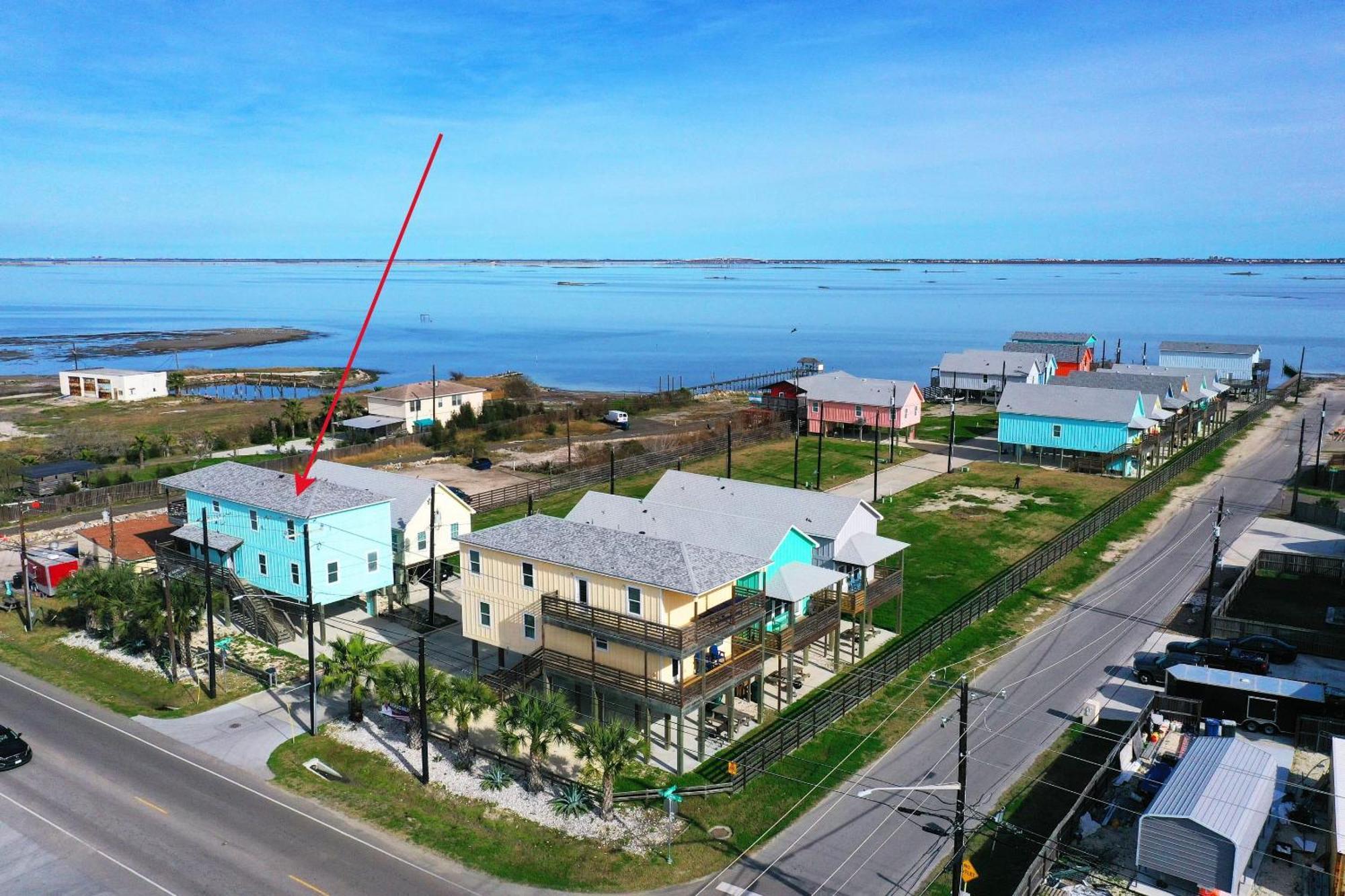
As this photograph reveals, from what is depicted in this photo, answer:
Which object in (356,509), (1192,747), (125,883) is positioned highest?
(356,509)

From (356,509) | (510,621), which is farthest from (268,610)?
(510,621)

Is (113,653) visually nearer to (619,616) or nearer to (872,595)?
(619,616)

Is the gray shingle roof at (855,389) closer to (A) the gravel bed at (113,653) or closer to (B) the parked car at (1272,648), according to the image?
(B) the parked car at (1272,648)

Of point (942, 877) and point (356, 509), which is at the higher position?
point (356, 509)

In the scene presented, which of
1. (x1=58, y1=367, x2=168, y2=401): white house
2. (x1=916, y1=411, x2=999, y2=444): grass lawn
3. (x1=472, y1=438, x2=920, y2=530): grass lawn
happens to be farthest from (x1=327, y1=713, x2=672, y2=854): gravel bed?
(x1=58, y1=367, x2=168, y2=401): white house

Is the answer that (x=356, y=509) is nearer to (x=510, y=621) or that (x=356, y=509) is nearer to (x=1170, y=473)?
(x=510, y=621)

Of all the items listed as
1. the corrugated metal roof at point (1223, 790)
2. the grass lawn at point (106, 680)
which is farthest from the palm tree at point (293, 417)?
the corrugated metal roof at point (1223, 790)
